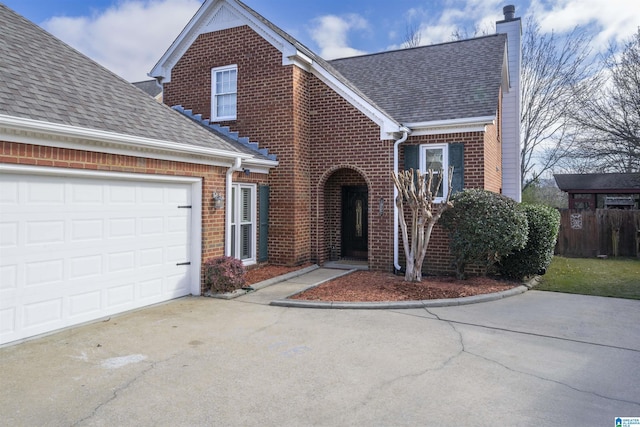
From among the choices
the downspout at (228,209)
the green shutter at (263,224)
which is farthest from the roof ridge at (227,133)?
the downspout at (228,209)

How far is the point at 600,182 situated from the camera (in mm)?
22422

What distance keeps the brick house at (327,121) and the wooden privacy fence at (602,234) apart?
486 cm

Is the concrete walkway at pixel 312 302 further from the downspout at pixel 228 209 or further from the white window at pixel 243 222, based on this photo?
the white window at pixel 243 222

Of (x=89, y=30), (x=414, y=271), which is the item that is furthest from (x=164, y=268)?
(x=89, y=30)

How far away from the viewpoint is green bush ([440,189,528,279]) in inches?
348

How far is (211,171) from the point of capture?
859cm

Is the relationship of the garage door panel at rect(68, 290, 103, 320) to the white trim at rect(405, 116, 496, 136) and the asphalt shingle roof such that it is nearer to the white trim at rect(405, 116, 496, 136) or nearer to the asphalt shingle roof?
the white trim at rect(405, 116, 496, 136)

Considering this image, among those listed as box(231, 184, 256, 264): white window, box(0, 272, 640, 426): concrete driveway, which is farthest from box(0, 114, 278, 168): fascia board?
box(0, 272, 640, 426): concrete driveway

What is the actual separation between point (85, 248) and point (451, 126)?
28.1 ft

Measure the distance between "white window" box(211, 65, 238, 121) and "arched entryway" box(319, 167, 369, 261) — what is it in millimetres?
3568

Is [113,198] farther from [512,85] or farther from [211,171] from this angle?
[512,85]

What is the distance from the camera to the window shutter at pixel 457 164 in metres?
10.7

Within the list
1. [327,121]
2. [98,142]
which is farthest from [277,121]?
[98,142]

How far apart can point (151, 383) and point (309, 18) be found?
15.6 meters
